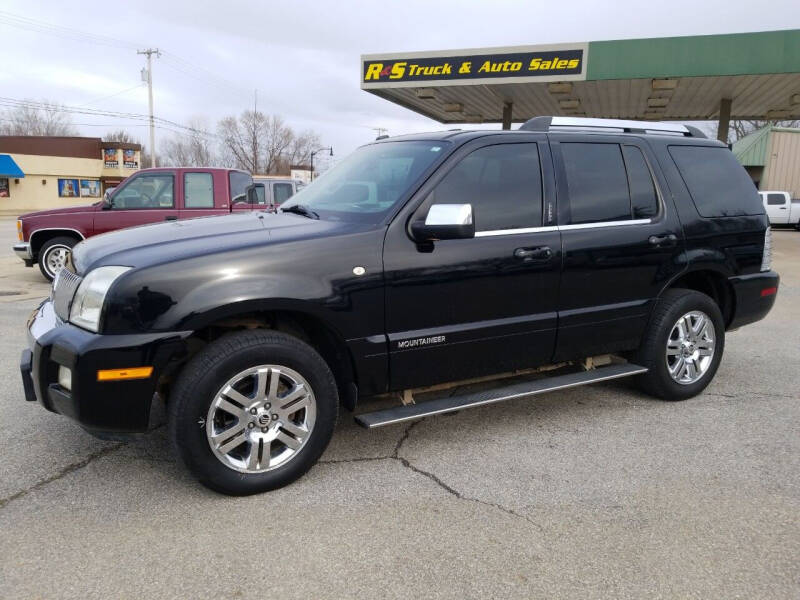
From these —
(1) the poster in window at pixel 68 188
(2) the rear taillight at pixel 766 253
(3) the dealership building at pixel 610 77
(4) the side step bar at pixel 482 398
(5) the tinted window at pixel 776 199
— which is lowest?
(4) the side step bar at pixel 482 398

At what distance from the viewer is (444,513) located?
302 centimetres

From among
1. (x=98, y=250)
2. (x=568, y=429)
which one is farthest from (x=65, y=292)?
(x=568, y=429)

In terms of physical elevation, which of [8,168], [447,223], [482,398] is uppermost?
[8,168]

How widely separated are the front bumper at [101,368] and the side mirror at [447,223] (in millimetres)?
1327

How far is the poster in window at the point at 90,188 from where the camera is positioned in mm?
46938

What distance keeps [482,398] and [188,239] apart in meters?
1.89

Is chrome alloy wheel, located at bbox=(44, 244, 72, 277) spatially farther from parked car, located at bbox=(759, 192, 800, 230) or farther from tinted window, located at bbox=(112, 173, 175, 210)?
parked car, located at bbox=(759, 192, 800, 230)

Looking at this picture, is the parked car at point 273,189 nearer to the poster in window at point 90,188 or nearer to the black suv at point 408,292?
the black suv at point 408,292

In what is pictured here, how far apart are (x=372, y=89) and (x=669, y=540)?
53.8 ft

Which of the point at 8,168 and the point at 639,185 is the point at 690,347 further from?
the point at 8,168

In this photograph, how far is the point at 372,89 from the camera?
17516 millimetres

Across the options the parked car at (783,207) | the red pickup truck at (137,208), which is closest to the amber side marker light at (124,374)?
the red pickup truck at (137,208)

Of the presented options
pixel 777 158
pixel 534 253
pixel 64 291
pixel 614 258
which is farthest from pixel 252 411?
pixel 777 158

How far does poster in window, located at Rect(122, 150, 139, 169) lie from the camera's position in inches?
1908
